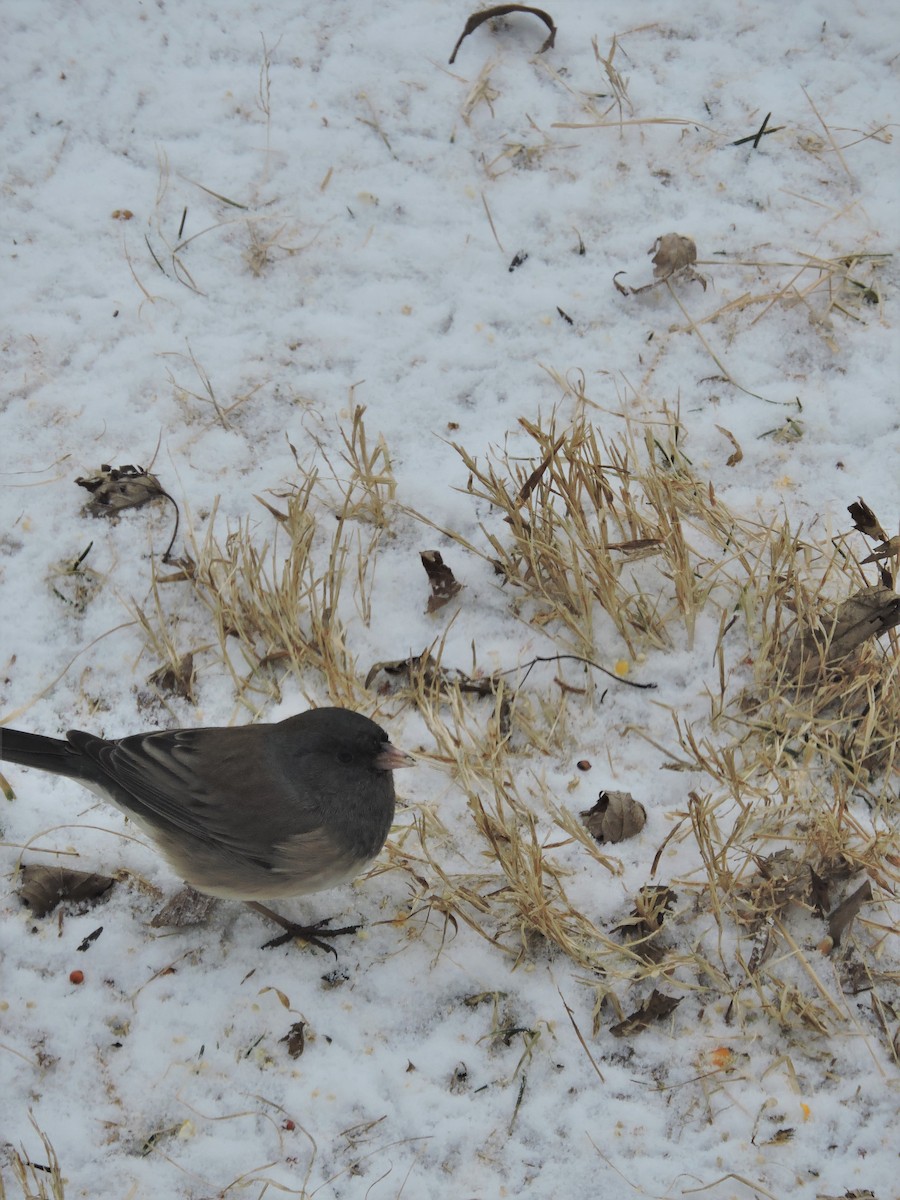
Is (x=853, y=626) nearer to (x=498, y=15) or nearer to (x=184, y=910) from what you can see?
(x=184, y=910)

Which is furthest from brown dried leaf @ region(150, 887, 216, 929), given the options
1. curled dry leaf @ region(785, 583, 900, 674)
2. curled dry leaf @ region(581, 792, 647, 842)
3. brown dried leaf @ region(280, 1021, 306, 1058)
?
curled dry leaf @ region(785, 583, 900, 674)

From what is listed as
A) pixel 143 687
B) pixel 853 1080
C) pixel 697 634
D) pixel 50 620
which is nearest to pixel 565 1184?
pixel 853 1080

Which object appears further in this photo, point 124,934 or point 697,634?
point 697,634

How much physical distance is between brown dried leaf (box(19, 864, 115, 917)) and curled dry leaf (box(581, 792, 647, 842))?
1108 mm

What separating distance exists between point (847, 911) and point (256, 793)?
1.27 meters

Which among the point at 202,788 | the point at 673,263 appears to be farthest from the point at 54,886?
the point at 673,263

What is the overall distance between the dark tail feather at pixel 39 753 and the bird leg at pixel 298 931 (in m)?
0.48

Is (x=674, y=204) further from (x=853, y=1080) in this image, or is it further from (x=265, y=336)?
(x=853, y=1080)

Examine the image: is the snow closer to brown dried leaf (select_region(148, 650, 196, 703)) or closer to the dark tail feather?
brown dried leaf (select_region(148, 650, 196, 703))

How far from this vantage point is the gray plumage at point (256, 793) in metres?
2.34

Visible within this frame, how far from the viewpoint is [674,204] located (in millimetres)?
3520

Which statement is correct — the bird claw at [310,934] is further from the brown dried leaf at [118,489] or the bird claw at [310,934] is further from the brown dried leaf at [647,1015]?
the brown dried leaf at [118,489]

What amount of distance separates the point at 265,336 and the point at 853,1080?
246 cm

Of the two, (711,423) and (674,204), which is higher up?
(674,204)
